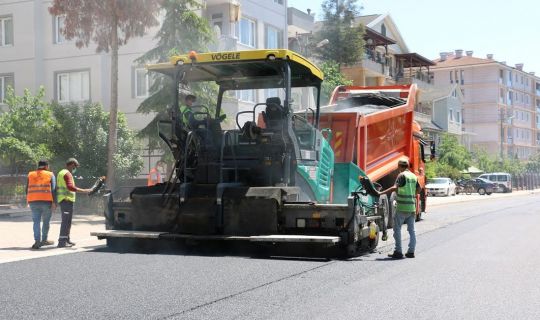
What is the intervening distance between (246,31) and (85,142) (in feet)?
40.2

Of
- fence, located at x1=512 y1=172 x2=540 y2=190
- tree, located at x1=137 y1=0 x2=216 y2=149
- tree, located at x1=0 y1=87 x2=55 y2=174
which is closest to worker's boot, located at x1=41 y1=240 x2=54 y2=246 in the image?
tree, located at x1=137 y1=0 x2=216 y2=149

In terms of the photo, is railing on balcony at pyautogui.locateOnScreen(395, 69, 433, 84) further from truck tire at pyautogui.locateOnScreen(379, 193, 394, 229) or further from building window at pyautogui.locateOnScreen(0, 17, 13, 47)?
truck tire at pyautogui.locateOnScreen(379, 193, 394, 229)

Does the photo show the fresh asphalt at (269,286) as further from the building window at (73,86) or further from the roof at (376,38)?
the roof at (376,38)

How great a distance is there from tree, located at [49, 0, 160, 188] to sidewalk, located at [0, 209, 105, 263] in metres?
2.97

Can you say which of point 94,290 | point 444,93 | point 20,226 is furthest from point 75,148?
point 444,93

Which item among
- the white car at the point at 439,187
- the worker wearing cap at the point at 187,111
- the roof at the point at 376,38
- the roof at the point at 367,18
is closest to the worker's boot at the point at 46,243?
the worker wearing cap at the point at 187,111

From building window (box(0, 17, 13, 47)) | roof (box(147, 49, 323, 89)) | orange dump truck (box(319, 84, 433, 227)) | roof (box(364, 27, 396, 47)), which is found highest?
roof (box(364, 27, 396, 47))

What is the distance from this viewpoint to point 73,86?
30.5 meters

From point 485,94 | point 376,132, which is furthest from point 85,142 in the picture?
point 485,94

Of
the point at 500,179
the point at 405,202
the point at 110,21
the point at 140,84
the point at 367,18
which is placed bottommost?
the point at 500,179

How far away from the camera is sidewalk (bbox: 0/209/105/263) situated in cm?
1109

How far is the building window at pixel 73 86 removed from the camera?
99.2 feet

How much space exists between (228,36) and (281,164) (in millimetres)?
18882

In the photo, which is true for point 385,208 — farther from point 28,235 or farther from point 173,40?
point 173,40
